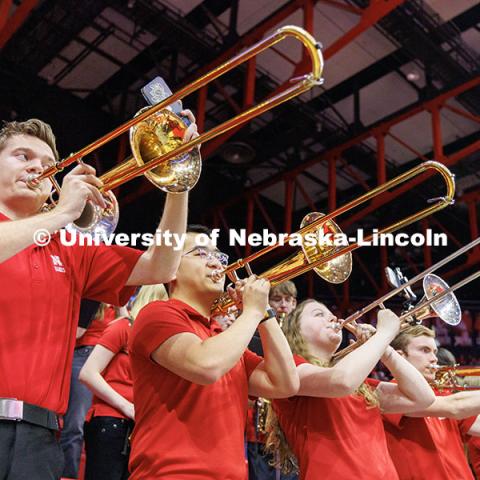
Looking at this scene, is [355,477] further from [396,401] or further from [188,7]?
[188,7]

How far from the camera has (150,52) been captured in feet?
30.5

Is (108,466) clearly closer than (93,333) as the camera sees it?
Yes

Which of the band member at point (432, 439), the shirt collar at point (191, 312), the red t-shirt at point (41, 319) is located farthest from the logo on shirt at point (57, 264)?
the band member at point (432, 439)

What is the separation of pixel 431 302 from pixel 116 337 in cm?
181

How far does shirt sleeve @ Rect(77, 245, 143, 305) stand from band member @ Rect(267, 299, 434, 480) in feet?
3.31

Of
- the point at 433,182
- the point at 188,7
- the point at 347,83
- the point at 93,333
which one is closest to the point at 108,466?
the point at 93,333

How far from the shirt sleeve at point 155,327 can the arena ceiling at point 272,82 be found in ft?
16.1

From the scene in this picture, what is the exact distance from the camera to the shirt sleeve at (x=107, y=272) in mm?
2364

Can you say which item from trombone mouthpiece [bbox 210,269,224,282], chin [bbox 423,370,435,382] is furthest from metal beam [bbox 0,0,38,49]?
chin [bbox 423,370,435,382]

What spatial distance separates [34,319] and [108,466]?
5.35 ft

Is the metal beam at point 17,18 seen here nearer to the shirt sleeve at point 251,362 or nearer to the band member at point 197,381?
the band member at point 197,381

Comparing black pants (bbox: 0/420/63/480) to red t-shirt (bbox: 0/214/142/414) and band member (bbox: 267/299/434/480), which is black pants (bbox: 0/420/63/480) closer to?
red t-shirt (bbox: 0/214/142/414)

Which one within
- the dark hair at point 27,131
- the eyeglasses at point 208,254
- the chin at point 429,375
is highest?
the dark hair at point 27,131

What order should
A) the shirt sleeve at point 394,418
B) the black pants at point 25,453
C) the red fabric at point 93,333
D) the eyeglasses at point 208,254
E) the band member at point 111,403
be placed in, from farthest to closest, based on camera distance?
the red fabric at point 93,333 → the shirt sleeve at point 394,418 → the band member at point 111,403 → the eyeglasses at point 208,254 → the black pants at point 25,453
